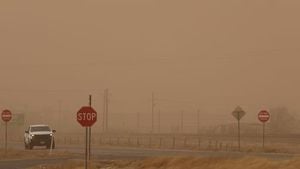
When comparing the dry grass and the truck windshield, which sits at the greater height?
the truck windshield

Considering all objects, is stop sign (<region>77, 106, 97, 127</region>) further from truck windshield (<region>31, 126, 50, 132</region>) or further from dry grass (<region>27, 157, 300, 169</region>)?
truck windshield (<region>31, 126, 50, 132</region>)

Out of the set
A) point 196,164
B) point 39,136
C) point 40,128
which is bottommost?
point 196,164

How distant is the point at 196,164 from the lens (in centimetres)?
3011

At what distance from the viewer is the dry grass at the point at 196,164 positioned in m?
25.5

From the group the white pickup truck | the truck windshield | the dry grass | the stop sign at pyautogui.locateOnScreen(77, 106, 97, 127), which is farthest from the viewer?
the truck windshield

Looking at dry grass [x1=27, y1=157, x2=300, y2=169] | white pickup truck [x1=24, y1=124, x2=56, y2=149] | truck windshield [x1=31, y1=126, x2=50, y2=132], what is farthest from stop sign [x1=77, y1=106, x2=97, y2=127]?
truck windshield [x1=31, y1=126, x2=50, y2=132]

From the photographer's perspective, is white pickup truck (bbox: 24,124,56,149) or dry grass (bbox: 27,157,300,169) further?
white pickup truck (bbox: 24,124,56,149)

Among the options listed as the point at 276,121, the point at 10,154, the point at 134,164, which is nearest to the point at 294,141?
the point at 10,154

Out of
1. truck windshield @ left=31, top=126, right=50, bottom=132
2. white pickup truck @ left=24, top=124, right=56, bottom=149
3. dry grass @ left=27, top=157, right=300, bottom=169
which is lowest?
dry grass @ left=27, top=157, right=300, bottom=169

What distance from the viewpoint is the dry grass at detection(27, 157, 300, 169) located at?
1002 inches

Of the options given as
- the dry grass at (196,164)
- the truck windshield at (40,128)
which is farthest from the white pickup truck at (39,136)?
the dry grass at (196,164)

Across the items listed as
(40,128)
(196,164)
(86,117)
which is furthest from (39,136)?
(196,164)

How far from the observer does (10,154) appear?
163ft

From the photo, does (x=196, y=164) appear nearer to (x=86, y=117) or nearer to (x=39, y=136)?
(x=86, y=117)
